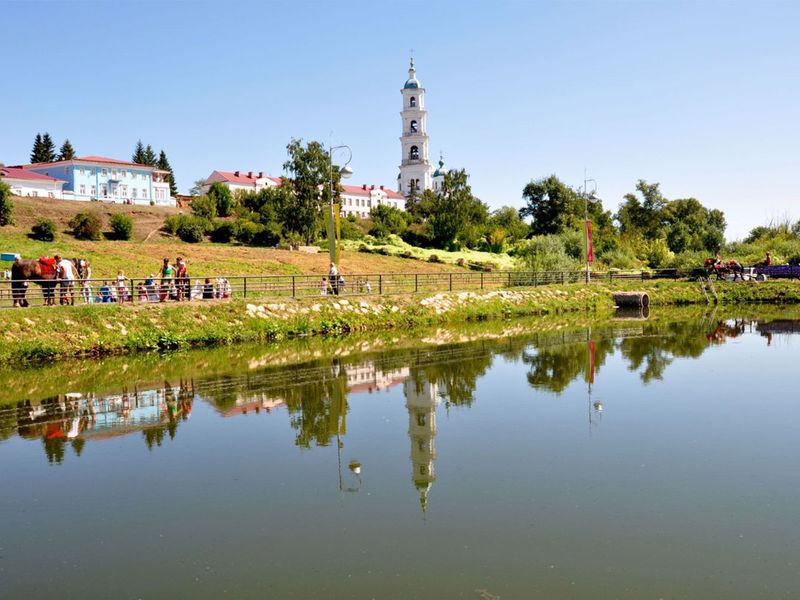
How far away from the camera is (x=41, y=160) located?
432ft

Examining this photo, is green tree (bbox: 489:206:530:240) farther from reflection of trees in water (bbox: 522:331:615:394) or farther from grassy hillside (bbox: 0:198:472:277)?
reflection of trees in water (bbox: 522:331:615:394)

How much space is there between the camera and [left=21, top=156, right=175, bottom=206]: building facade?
4205 inches

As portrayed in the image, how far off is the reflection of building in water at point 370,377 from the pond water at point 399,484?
12 cm

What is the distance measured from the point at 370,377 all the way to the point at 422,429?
568 centimetres

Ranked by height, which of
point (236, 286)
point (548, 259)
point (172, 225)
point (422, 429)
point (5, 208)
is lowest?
point (422, 429)

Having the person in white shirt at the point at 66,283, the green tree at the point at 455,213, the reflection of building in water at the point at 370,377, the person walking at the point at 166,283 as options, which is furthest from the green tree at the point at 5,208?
the reflection of building in water at the point at 370,377

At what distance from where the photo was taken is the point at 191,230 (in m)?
70.6

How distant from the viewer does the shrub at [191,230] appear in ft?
230

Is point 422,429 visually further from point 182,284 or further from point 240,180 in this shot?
point 240,180

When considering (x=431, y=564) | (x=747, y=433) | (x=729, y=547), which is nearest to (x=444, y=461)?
(x=431, y=564)

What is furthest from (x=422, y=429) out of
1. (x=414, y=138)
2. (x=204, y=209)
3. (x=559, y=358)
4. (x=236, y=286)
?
(x=414, y=138)

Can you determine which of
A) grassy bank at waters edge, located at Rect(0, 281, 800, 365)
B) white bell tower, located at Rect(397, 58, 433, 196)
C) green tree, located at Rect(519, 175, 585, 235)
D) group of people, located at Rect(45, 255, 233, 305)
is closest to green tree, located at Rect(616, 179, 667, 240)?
green tree, located at Rect(519, 175, 585, 235)

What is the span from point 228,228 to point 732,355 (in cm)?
5744

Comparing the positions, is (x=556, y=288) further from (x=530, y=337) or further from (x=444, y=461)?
(x=444, y=461)
